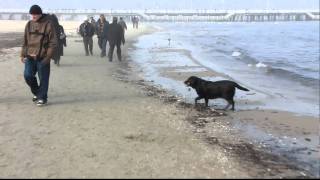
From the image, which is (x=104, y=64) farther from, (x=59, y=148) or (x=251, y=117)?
(x=59, y=148)

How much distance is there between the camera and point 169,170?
617 centimetres

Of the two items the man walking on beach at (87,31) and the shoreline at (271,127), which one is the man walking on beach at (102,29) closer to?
the man walking on beach at (87,31)

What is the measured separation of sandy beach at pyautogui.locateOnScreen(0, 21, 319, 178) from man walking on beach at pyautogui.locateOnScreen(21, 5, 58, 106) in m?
0.70

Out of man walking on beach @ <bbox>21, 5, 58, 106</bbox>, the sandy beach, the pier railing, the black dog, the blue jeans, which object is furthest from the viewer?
the pier railing

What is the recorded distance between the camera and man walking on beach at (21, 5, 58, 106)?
30.1 ft

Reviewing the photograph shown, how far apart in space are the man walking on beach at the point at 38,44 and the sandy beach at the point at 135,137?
700 millimetres

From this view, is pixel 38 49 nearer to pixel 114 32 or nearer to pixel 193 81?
pixel 193 81

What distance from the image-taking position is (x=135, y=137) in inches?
303

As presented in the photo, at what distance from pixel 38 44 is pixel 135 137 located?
273 centimetres

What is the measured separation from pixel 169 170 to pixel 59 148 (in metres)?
1.65

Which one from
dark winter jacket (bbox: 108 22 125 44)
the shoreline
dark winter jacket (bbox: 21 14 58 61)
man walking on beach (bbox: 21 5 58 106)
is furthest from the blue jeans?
dark winter jacket (bbox: 108 22 125 44)

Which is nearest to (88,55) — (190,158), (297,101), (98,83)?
(98,83)

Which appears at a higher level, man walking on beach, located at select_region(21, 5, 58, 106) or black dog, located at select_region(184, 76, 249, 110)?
man walking on beach, located at select_region(21, 5, 58, 106)

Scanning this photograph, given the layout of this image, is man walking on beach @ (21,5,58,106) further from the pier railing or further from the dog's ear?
the pier railing
